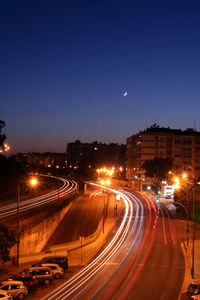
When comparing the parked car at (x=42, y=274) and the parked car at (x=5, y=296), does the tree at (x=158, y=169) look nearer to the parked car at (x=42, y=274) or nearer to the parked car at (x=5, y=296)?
the parked car at (x=42, y=274)

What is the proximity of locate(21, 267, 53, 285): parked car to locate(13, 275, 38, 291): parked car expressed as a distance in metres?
0.96

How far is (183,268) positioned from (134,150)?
265 feet

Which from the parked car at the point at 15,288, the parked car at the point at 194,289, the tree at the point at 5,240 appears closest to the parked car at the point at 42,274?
the tree at the point at 5,240

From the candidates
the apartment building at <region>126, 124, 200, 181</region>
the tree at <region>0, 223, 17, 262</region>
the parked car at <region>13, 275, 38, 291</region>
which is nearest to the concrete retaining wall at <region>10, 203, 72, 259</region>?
the tree at <region>0, 223, 17, 262</region>

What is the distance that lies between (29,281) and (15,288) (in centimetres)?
173

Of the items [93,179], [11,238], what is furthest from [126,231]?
[93,179]

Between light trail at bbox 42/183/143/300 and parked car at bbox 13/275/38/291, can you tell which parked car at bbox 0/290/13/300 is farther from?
parked car at bbox 13/275/38/291

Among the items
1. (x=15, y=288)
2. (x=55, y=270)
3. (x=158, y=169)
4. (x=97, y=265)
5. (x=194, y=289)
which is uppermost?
(x=158, y=169)

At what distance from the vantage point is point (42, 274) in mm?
22312

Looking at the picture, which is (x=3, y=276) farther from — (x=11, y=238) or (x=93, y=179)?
(x=93, y=179)

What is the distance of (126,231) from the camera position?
4288 centimetres

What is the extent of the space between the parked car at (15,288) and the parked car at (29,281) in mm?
1081

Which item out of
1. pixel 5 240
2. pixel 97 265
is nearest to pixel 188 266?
pixel 97 265

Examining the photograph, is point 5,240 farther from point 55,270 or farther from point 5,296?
point 5,296
